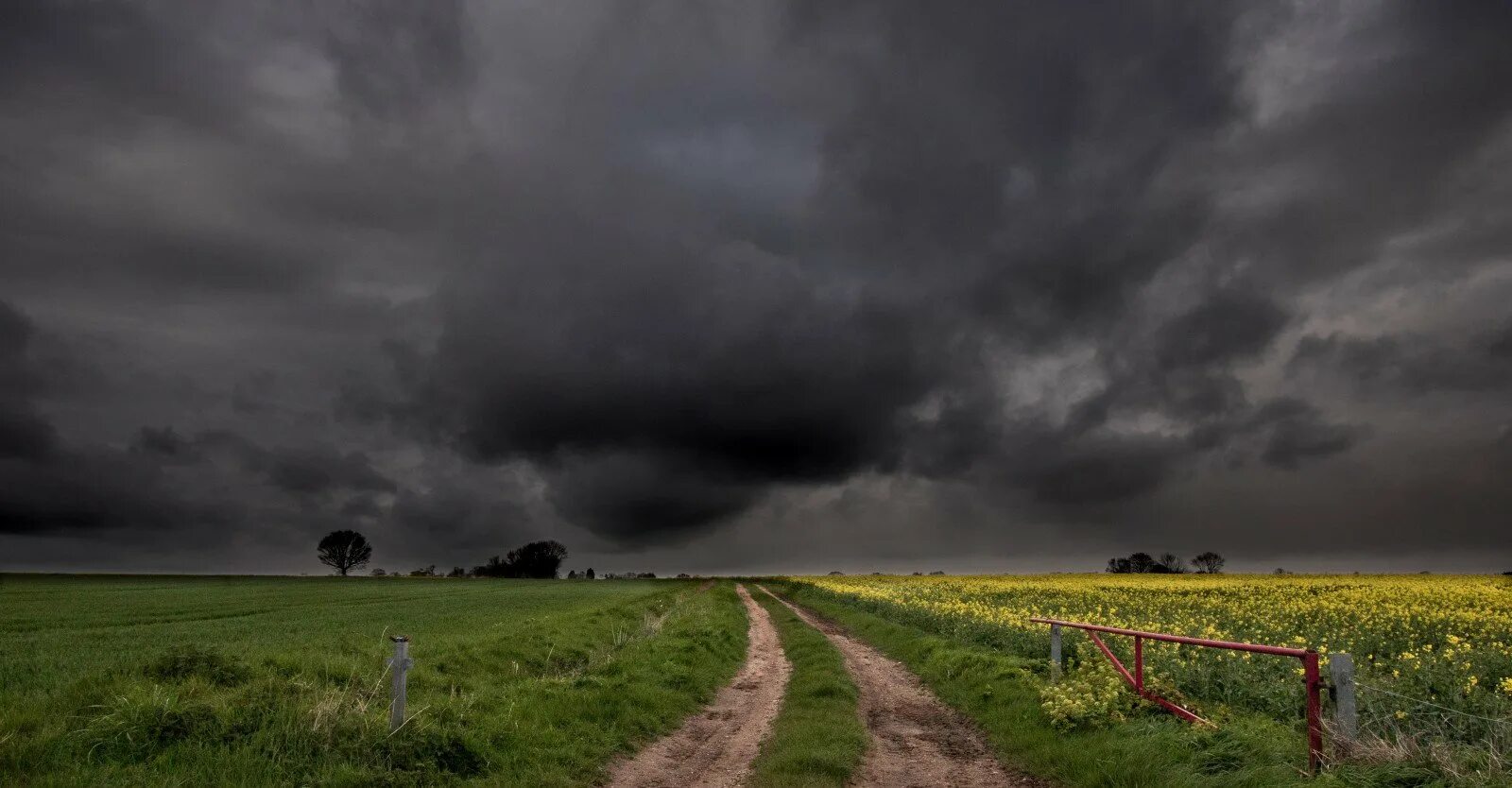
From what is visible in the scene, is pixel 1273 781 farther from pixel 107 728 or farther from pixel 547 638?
pixel 547 638

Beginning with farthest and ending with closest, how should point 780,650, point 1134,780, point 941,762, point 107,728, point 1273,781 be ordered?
point 780,650, point 941,762, point 107,728, point 1134,780, point 1273,781

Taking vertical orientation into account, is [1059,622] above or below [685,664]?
above

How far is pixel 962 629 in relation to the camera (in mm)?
21750

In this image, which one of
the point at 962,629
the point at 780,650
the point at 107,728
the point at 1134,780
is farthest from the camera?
the point at 780,650

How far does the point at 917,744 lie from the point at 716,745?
293 cm

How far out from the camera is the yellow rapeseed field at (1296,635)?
1023 cm

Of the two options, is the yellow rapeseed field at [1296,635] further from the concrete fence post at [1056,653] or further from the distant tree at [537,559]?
the distant tree at [537,559]

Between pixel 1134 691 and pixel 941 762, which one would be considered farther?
pixel 1134 691

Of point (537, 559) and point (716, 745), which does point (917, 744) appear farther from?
point (537, 559)

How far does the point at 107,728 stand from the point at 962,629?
1827 cm

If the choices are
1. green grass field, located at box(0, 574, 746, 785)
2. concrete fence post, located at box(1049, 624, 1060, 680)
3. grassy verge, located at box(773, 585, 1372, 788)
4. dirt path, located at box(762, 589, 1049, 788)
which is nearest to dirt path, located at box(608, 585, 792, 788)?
green grass field, located at box(0, 574, 746, 785)

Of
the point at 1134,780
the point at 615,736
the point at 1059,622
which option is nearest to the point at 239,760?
the point at 615,736

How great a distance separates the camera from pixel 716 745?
11.9 meters

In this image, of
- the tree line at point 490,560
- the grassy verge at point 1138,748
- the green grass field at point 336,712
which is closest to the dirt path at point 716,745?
the green grass field at point 336,712
